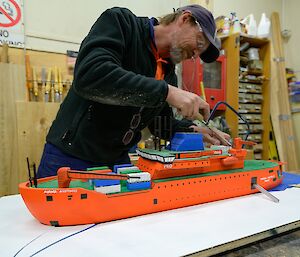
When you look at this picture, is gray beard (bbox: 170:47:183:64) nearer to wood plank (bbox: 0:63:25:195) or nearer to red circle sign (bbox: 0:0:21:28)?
wood plank (bbox: 0:63:25:195)

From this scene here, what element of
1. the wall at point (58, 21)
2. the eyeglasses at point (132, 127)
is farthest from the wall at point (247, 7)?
the eyeglasses at point (132, 127)

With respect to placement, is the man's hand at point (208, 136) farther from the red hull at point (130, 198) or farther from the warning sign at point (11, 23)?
the warning sign at point (11, 23)

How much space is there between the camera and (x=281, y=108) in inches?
124

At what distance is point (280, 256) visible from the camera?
63 centimetres

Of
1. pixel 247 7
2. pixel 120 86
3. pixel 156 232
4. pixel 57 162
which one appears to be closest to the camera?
pixel 156 232

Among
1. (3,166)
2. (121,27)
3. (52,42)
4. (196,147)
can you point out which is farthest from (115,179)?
(52,42)

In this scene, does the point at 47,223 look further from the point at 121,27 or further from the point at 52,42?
the point at 52,42

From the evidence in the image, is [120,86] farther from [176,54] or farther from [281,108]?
[281,108]

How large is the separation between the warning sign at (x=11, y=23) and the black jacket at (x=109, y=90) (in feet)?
3.88

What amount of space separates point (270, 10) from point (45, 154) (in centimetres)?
362

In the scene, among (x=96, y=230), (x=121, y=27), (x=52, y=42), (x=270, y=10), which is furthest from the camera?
(x=270, y=10)

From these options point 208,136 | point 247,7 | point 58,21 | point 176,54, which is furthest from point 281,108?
point 58,21

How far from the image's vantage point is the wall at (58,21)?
198cm

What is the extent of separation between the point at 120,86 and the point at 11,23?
158 centimetres
